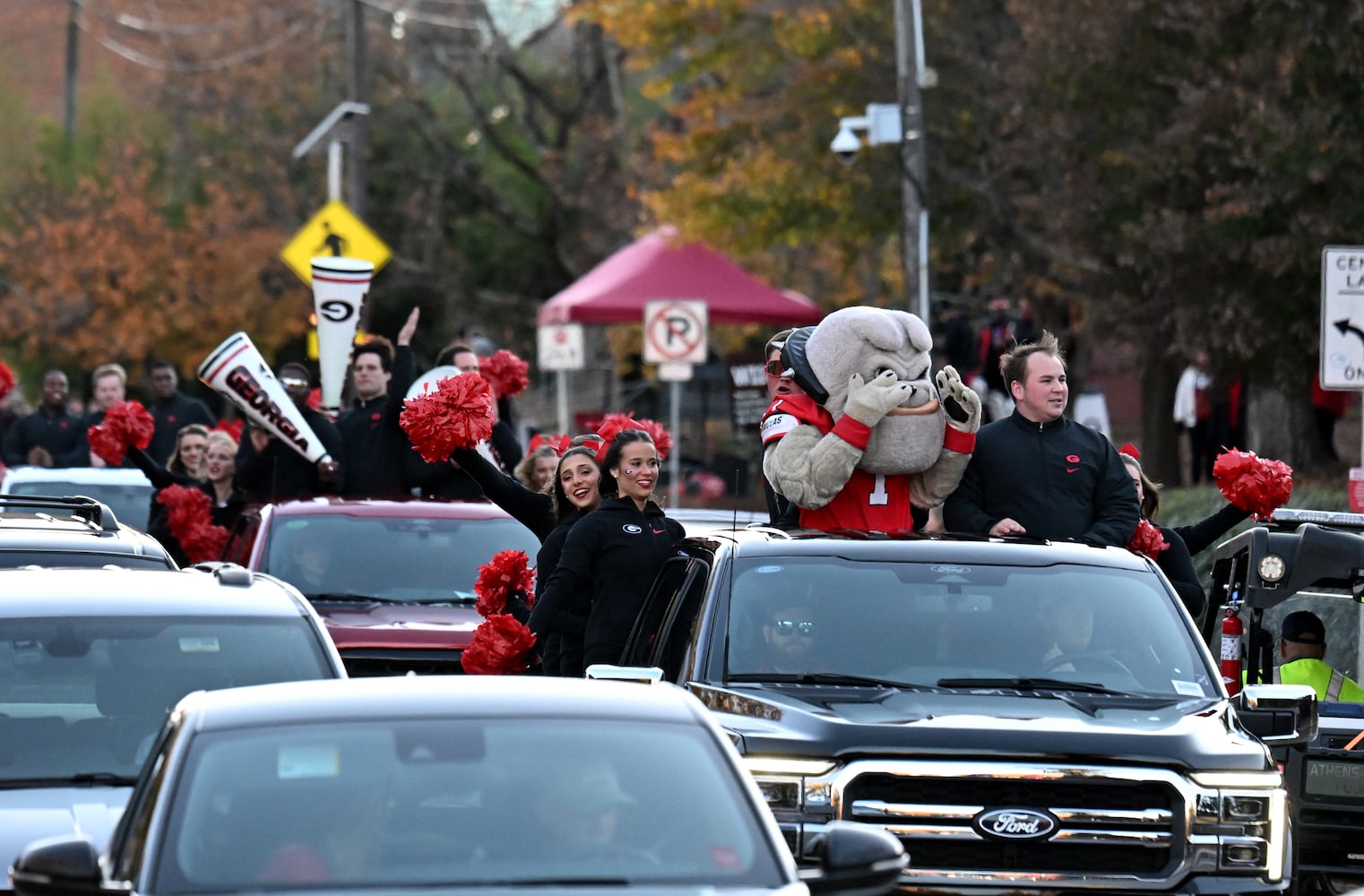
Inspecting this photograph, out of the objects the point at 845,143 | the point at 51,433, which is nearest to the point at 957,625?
the point at 51,433

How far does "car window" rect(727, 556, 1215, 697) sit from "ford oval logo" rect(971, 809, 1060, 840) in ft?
2.35

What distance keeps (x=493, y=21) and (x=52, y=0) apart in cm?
5305

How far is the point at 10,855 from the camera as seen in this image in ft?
21.3

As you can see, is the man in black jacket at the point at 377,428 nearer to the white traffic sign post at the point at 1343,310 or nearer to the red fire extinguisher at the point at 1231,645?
the white traffic sign post at the point at 1343,310

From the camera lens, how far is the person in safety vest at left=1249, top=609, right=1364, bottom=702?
9680mm

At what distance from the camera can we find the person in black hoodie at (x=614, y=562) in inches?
359

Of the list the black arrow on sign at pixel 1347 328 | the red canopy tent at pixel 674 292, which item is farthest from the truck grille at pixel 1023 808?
the red canopy tent at pixel 674 292

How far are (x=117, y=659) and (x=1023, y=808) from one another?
2.60 meters

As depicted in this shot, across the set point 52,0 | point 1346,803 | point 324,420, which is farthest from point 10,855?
point 52,0

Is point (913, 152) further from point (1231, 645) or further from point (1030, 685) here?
point (1030, 685)

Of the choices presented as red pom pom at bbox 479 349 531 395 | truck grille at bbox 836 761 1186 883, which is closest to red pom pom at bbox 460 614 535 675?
truck grille at bbox 836 761 1186 883

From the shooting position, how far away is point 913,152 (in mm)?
25062

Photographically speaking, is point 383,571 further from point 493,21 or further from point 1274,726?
point 493,21

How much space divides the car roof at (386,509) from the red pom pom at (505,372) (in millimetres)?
1867
